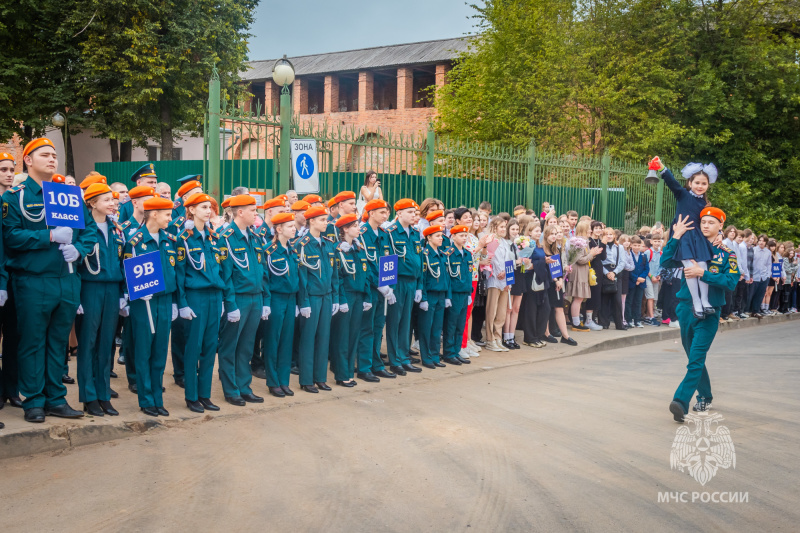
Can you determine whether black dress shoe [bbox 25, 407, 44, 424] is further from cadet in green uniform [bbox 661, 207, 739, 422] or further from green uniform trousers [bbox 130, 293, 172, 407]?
cadet in green uniform [bbox 661, 207, 739, 422]

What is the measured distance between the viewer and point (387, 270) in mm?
8891

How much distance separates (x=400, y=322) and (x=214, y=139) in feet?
12.6

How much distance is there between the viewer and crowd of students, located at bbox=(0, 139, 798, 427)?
6082 mm

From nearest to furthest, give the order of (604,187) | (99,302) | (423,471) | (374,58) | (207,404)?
(423,471)
(99,302)
(207,404)
(604,187)
(374,58)

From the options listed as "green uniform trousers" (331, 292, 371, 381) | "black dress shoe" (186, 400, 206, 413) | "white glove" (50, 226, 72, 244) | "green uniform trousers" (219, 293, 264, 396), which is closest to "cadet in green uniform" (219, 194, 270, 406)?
"green uniform trousers" (219, 293, 264, 396)

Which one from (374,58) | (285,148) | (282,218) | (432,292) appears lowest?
(432,292)

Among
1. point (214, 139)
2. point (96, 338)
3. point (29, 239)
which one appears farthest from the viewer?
point (214, 139)

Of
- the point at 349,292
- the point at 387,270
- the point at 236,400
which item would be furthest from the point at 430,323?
the point at 236,400

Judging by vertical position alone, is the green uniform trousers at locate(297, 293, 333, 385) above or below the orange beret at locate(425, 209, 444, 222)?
below

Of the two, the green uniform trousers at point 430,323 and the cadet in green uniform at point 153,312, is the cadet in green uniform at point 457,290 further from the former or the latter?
the cadet in green uniform at point 153,312

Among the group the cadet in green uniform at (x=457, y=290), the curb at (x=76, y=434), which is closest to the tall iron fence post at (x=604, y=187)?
the cadet in green uniform at (x=457, y=290)

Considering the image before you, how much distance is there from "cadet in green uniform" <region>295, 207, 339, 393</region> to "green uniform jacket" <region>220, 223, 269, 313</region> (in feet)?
1.97

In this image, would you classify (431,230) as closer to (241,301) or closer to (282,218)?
(282,218)

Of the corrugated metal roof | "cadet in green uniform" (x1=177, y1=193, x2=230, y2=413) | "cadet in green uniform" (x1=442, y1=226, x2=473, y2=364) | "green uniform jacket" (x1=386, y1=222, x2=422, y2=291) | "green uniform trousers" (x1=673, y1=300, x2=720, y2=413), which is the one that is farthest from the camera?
the corrugated metal roof
